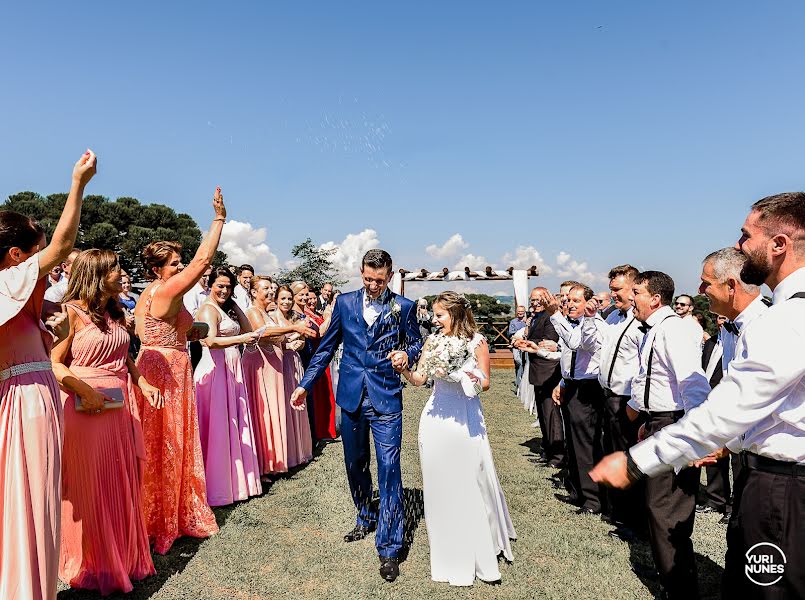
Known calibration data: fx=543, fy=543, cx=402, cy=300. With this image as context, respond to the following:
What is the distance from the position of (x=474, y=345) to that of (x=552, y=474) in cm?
380

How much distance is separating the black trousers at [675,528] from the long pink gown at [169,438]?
387 cm

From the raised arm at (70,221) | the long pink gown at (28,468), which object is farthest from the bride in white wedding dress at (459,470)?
the raised arm at (70,221)

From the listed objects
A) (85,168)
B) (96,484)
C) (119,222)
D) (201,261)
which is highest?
(119,222)

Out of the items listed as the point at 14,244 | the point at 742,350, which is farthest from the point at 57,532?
the point at 742,350

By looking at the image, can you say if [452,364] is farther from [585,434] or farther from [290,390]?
[290,390]

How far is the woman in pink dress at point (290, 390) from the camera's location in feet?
25.3

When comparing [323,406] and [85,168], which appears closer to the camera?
[85,168]

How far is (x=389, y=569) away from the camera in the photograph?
4.36m

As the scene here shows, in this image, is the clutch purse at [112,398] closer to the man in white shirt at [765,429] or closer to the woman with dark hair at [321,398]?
the man in white shirt at [765,429]

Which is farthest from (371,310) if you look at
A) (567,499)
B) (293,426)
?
(293,426)

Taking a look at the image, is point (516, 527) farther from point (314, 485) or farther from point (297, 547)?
point (314, 485)

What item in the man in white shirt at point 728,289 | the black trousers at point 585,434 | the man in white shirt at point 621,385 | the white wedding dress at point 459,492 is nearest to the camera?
the man in white shirt at point 728,289

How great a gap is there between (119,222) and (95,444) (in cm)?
5050

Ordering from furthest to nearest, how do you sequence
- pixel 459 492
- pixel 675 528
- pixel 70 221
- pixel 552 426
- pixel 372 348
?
pixel 552 426 < pixel 372 348 < pixel 459 492 < pixel 675 528 < pixel 70 221
